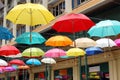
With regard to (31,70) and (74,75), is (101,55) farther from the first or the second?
(31,70)

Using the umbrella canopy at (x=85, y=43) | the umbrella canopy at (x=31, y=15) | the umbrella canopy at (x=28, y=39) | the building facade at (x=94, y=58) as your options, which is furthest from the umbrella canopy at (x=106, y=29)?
the building facade at (x=94, y=58)

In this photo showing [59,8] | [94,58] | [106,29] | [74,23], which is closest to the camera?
[74,23]

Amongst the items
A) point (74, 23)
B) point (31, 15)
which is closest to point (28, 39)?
point (74, 23)

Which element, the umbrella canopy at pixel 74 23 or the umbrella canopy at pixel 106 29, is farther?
the umbrella canopy at pixel 106 29

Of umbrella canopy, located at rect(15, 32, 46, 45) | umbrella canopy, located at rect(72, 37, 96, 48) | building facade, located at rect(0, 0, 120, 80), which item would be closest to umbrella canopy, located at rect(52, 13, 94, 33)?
umbrella canopy, located at rect(72, 37, 96, 48)

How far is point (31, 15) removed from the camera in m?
10.4

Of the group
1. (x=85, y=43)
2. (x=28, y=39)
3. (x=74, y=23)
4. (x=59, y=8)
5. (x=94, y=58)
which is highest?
(x=59, y=8)

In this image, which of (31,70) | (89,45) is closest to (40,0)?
(31,70)

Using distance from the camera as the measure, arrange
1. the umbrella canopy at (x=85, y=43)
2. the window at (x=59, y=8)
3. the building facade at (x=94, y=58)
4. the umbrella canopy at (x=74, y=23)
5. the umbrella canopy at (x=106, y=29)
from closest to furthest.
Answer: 1. the umbrella canopy at (x=74, y=23)
2. the umbrella canopy at (x=106, y=29)
3. the umbrella canopy at (x=85, y=43)
4. the building facade at (x=94, y=58)
5. the window at (x=59, y=8)

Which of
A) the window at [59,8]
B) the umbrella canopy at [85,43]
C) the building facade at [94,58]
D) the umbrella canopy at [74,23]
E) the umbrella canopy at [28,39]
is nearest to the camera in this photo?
the umbrella canopy at [74,23]

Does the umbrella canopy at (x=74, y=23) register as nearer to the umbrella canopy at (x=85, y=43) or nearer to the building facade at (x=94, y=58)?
the umbrella canopy at (x=85, y=43)

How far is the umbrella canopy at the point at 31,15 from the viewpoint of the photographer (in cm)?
1029

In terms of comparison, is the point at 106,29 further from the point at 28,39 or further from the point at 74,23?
the point at 28,39

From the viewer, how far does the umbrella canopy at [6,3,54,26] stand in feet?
33.8
